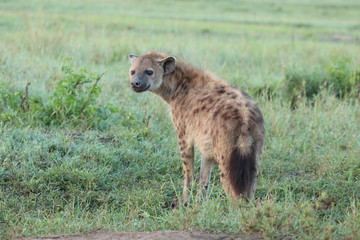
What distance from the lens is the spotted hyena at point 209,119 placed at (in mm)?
4168

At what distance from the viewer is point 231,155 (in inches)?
164

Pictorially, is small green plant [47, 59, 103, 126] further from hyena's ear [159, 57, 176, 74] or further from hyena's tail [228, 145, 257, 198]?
hyena's tail [228, 145, 257, 198]

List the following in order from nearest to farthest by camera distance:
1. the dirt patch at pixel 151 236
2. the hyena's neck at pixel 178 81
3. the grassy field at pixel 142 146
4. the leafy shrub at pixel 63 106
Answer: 1. the dirt patch at pixel 151 236
2. the grassy field at pixel 142 146
3. the hyena's neck at pixel 178 81
4. the leafy shrub at pixel 63 106

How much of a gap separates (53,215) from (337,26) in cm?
1446

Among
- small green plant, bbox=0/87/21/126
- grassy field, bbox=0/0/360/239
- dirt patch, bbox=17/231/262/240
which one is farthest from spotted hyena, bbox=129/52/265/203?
small green plant, bbox=0/87/21/126

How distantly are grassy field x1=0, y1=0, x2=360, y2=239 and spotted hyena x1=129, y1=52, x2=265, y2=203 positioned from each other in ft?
0.72

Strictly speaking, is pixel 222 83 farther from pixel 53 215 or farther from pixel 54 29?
pixel 54 29

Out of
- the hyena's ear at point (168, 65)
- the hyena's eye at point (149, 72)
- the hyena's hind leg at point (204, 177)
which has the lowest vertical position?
the hyena's hind leg at point (204, 177)

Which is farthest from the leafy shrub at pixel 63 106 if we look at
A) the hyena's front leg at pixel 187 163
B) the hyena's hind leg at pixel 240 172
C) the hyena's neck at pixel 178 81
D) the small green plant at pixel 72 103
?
the hyena's hind leg at pixel 240 172

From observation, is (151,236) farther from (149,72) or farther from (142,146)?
(142,146)

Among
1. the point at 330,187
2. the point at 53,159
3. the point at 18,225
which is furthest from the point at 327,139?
the point at 18,225

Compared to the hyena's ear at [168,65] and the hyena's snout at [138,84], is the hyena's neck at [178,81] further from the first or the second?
the hyena's snout at [138,84]

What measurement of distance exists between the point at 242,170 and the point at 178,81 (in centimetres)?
140

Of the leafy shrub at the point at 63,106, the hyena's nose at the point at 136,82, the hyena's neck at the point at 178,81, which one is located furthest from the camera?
the leafy shrub at the point at 63,106
